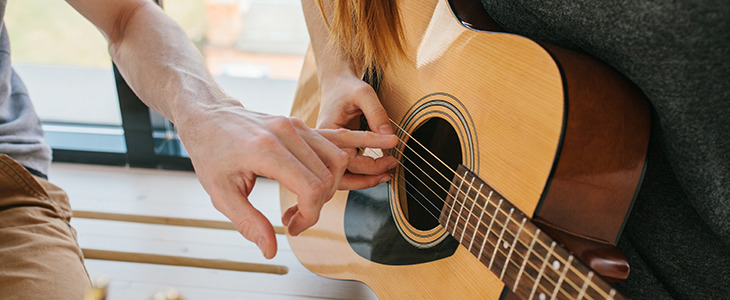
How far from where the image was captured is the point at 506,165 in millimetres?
606

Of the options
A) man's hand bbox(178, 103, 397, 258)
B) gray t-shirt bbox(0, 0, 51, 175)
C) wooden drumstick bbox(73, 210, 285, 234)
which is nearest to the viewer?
man's hand bbox(178, 103, 397, 258)

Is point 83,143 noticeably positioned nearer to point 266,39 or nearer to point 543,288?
point 266,39

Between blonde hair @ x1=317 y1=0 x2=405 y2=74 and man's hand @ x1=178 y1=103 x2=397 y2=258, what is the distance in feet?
0.76

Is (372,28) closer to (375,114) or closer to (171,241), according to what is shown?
(375,114)

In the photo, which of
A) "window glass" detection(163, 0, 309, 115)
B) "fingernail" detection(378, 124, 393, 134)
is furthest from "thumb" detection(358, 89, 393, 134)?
"window glass" detection(163, 0, 309, 115)

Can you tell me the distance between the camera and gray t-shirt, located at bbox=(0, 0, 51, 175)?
1.07m

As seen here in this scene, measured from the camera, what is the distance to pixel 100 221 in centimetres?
155

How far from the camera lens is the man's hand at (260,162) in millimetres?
644

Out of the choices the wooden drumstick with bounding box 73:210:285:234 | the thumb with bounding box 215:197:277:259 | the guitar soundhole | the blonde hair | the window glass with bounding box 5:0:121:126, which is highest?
the blonde hair

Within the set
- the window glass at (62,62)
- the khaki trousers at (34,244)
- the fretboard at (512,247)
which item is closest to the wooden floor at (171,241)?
the khaki trousers at (34,244)

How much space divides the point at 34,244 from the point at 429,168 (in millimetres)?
730

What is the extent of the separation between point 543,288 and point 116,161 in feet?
5.92

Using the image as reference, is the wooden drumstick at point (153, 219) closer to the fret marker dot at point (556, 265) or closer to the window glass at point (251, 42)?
the window glass at point (251, 42)

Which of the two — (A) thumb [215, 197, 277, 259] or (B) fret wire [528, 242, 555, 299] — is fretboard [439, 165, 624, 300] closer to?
(B) fret wire [528, 242, 555, 299]
